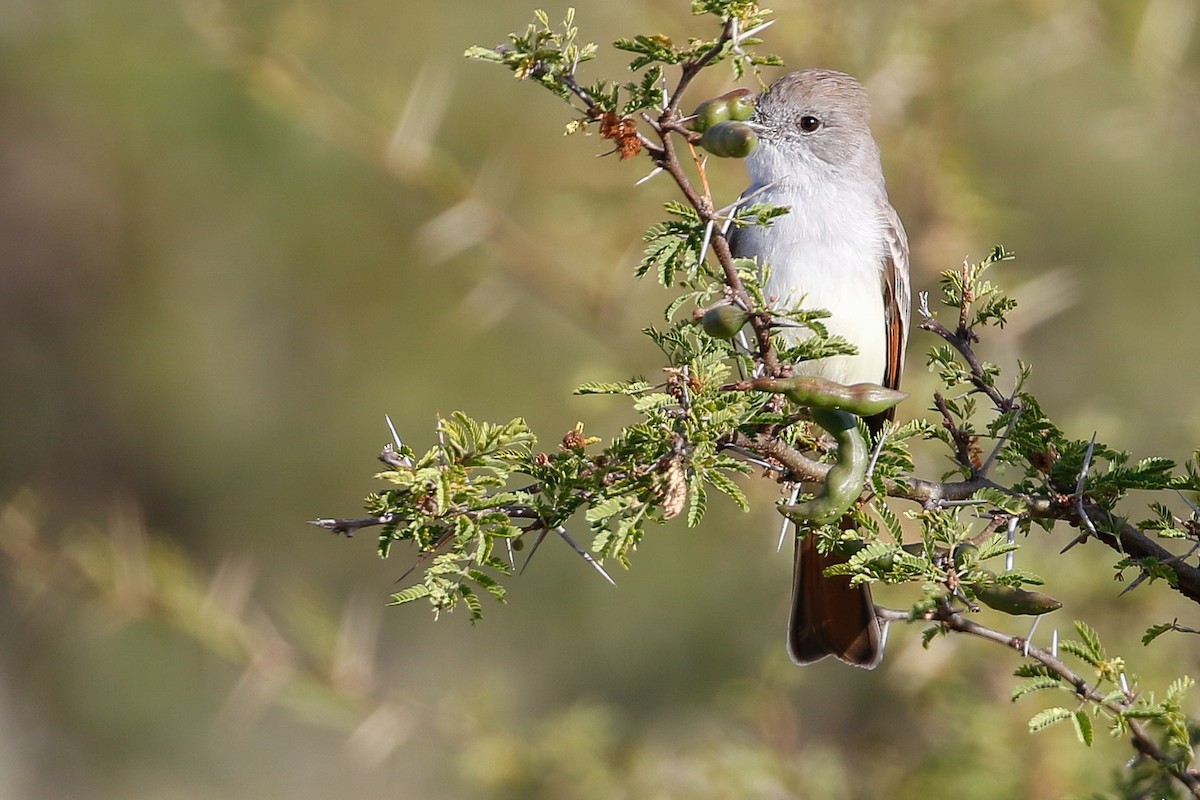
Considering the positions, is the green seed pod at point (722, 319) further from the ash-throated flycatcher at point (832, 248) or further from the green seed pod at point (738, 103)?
the ash-throated flycatcher at point (832, 248)

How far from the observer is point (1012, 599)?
2.06m

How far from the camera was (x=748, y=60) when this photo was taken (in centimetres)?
181

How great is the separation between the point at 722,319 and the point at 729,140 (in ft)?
0.92

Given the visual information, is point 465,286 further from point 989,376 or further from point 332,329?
point 989,376

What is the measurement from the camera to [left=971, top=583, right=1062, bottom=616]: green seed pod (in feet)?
6.69

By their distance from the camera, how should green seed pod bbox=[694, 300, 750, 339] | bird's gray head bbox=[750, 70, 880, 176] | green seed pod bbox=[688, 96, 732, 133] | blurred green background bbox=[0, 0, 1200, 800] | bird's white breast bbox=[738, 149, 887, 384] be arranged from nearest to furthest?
green seed pod bbox=[694, 300, 750, 339]
green seed pod bbox=[688, 96, 732, 133]
bird's white breast bbox=[738, 149, 887, 384]
bird's gray head bbox=[750, 70, 880, 176]
blurred green background bbox=[0, 0, 1200, 800]

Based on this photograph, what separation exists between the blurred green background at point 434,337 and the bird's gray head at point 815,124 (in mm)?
337

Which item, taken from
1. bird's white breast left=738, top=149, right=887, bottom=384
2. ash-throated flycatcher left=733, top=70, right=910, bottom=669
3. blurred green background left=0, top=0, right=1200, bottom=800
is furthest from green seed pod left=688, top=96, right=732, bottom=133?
blurred green background left=0, top=0, right=1200, bottom=800

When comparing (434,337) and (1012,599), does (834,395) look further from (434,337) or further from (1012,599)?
(434,337)

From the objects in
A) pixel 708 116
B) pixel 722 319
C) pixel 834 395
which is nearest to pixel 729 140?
pixel 708 116

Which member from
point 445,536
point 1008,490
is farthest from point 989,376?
point 445,536

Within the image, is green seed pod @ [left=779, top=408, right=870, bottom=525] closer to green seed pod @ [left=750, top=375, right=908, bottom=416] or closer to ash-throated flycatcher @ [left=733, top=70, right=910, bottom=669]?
green seed pod @ [left=750, top=375, right=908, bottom=416]

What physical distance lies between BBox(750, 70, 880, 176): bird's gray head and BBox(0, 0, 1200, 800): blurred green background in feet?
1.11

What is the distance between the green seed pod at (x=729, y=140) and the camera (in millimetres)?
2029
